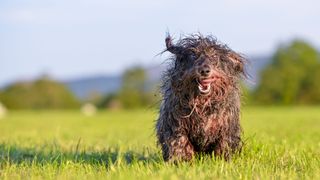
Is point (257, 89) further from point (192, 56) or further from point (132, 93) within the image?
point (192, 56)

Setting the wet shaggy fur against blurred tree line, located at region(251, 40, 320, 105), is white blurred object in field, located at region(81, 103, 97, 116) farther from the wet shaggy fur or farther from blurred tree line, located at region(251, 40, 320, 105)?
the wet shaggy fur

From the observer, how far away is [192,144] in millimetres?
7676

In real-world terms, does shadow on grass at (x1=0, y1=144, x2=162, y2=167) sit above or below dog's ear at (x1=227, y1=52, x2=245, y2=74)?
below

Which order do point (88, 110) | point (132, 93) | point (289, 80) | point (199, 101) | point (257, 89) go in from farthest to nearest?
point (132, 93) < point (289, 80) < point (257, 89) < point (88, 110) < point (199, 101)

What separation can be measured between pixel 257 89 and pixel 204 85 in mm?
80584

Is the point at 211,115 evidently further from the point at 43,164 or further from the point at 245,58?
the point at 43,164

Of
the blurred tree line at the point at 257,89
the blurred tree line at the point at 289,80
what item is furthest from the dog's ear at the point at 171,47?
the blurred tree line at the point at 289,80

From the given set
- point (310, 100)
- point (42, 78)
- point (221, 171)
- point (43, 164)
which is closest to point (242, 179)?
point (221, 171)

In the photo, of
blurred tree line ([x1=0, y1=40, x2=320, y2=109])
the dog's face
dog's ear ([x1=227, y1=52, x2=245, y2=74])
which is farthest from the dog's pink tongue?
blurred tree line ([x1=0, y1=40, x2=320, y2=109])

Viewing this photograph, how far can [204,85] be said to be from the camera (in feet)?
22.7

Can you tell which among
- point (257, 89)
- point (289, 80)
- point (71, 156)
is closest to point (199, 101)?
point (71, 156)

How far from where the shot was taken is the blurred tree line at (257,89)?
3428 inches

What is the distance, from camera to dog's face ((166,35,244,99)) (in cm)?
692

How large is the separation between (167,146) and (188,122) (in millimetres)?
421
